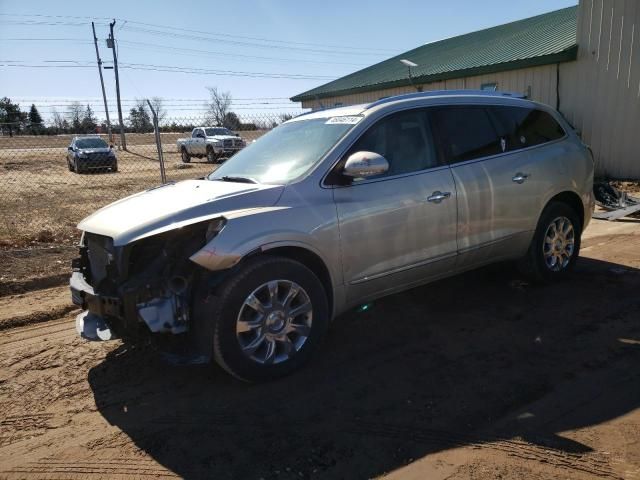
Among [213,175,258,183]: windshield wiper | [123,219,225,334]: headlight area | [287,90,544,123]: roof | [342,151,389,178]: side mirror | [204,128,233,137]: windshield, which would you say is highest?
[204,128,233,137]: windshield

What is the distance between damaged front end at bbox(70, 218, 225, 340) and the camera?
320 cm

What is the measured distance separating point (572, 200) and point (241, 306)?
3826mm

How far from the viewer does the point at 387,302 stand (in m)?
5.03

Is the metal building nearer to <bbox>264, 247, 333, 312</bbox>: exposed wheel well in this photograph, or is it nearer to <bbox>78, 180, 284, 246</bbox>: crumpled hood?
<bbox>78, 180, 284, 246</bbox>: crumpled hood

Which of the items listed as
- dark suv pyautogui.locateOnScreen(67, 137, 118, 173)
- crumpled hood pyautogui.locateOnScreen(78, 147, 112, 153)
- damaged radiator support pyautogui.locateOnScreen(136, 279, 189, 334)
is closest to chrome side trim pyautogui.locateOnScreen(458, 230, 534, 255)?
damaged radiator support pyautogui.locateOnScreen(136, 279, 189, 334)

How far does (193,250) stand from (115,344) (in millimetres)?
1486

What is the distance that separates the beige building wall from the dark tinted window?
8.21 m

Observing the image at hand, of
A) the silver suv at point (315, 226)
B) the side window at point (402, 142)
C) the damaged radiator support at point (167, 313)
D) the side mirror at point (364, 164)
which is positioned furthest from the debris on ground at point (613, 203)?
the damaged radiator support at point (167, 313)

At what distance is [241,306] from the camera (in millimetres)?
3291

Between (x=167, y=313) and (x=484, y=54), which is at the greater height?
(x=484, y=54)

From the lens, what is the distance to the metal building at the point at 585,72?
1180 cm

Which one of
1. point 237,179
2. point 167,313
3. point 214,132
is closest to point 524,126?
point 237,179

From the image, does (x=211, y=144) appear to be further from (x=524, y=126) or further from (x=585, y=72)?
(x=524, y=126)

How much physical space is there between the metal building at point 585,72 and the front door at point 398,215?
9.95 m
